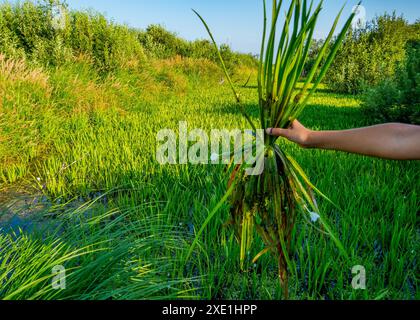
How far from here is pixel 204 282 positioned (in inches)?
61.4

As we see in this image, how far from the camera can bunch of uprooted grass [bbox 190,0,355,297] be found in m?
0.84

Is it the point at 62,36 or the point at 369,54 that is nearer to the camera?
the point at 62,36

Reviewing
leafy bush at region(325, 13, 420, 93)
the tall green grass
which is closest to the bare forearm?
the tall green grass

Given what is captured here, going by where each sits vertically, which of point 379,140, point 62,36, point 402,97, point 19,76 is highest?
point 62,36

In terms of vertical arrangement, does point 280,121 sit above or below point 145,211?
above

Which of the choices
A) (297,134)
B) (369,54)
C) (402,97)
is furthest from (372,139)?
(369,54)

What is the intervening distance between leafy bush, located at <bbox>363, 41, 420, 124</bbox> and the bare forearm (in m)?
4.07

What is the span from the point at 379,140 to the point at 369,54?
1386cm

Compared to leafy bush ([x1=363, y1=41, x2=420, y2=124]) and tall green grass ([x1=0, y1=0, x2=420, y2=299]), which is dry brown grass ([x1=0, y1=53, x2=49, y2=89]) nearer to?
tall green grass ([x1=0, y1=0, x2=420, y2=299])

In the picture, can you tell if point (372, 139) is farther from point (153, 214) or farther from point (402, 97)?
point (402, 97)

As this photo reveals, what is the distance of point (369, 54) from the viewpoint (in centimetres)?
1263

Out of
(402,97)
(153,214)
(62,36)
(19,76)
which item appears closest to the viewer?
(153,214)
